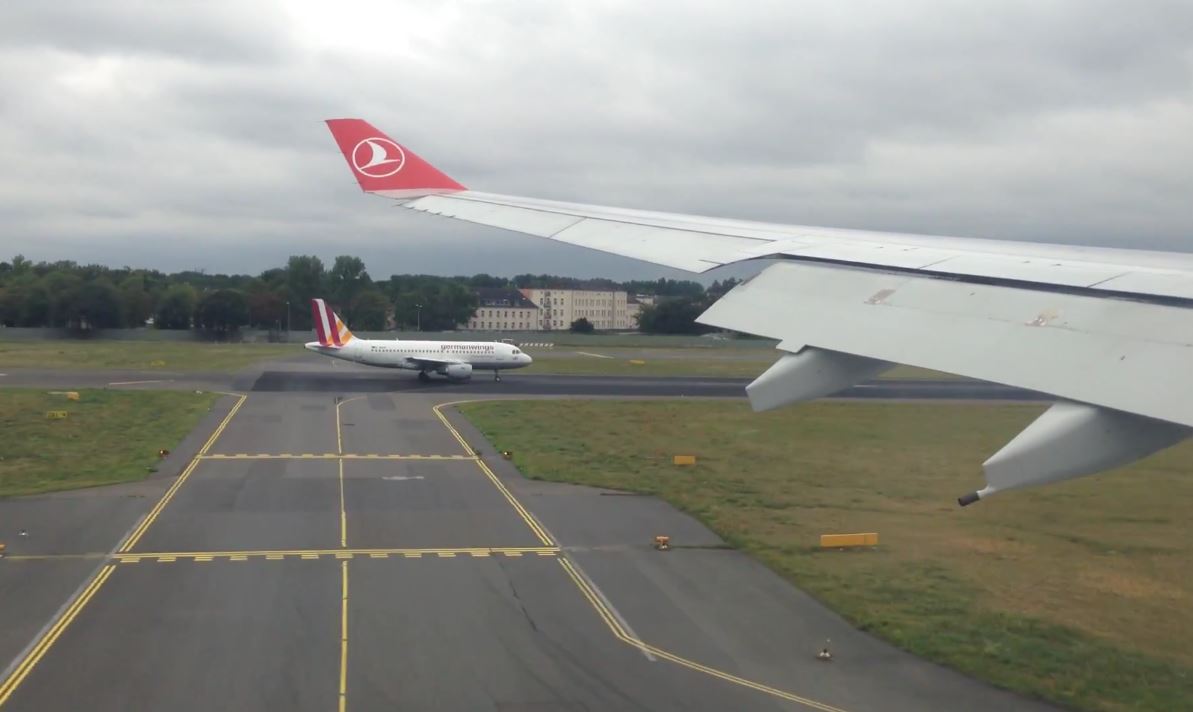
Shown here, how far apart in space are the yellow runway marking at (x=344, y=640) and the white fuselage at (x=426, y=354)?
39.9 meters

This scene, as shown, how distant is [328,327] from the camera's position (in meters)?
58.5

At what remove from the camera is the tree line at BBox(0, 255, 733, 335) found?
9406cm

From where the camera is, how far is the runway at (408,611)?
12891mm

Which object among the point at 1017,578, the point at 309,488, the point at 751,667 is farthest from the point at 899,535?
the point at 309,488

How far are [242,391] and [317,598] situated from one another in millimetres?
35941

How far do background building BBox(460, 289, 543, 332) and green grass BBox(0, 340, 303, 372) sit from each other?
40.4 meters

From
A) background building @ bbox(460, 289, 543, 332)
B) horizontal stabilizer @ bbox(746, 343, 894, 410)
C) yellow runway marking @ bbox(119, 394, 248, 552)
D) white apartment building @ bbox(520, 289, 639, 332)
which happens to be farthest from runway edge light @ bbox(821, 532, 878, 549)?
background building @ bbox(460, 289, 543, 332)

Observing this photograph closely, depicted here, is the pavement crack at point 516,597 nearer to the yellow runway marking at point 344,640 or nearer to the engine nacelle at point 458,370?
the yellow runway marking at point 344,640

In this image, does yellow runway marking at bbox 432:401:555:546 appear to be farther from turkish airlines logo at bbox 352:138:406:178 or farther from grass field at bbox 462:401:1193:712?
turkish airlines logo at bbox 352:138:406:178

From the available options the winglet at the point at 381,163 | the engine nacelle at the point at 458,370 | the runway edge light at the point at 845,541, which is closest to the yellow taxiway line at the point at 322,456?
the runway edge light at the point at 845,541

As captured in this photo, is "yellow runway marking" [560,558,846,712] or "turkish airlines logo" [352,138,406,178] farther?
"yellow runway marking" [560,558,846,712]

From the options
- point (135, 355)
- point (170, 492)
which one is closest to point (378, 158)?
point (170, 492)

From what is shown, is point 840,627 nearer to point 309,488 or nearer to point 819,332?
point 819,332

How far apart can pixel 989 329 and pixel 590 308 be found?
85283 millimetres
